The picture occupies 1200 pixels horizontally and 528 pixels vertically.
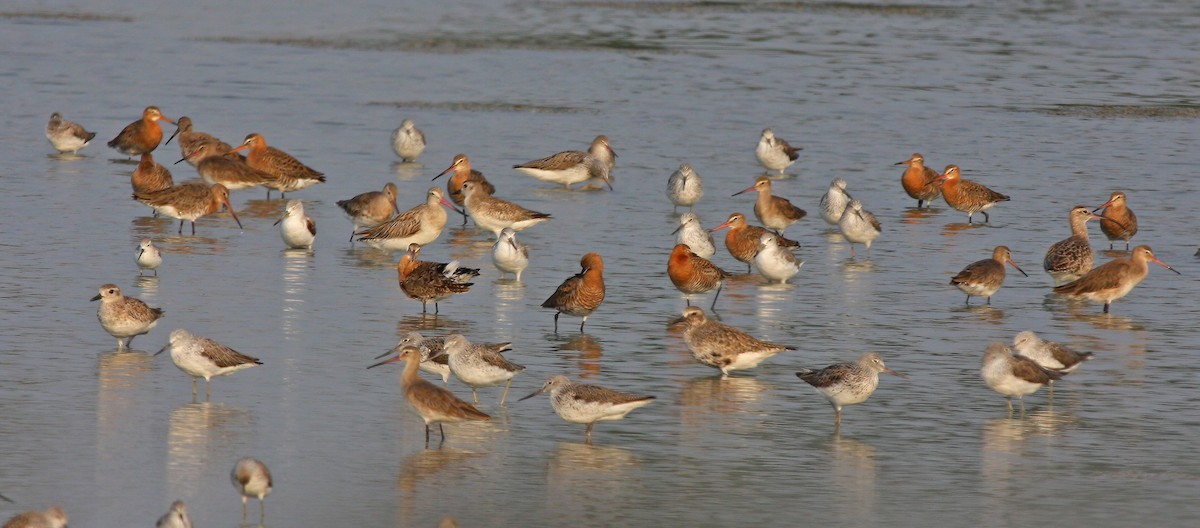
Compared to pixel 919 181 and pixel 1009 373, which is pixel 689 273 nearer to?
pixel 1009 373

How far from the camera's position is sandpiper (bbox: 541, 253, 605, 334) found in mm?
15242

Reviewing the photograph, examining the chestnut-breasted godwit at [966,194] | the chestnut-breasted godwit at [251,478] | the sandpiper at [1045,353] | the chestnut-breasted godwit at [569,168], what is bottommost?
the chestnut-breasted godwit at [251,478]

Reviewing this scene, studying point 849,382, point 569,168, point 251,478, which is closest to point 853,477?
point 849,382

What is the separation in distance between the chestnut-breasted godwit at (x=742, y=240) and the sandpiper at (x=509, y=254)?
99.6 inches

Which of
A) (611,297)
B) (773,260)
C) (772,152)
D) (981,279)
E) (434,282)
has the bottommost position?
(611,297)

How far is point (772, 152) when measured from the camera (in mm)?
24516

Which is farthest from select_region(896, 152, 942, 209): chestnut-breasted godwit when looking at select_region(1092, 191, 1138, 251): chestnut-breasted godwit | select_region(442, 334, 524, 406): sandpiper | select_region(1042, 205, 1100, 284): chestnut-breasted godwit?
select_region(442, 334, 524, 406): sandpiper

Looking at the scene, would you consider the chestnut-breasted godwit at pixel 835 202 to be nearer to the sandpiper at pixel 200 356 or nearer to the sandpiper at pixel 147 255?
the sandpiper at pixel 147 255

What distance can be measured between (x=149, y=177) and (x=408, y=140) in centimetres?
407

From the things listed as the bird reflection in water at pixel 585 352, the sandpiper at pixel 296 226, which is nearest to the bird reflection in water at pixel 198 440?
the bird reflection in water at pixel 585 352

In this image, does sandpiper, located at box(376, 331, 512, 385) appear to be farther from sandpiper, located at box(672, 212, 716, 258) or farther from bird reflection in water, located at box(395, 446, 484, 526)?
sandpiper, located at box(672, 212, 716, 258)

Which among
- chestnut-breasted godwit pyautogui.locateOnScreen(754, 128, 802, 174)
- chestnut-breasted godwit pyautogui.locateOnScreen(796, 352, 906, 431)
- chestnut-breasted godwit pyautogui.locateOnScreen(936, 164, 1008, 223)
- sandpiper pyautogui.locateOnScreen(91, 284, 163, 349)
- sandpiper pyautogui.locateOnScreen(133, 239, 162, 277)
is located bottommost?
chestnut-breasted godwit pyautogui.locateOnScreen(796, 352, 906, 431)

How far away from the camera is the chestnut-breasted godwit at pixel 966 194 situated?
72.2 ft

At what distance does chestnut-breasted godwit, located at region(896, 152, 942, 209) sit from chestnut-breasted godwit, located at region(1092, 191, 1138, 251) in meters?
2.90
